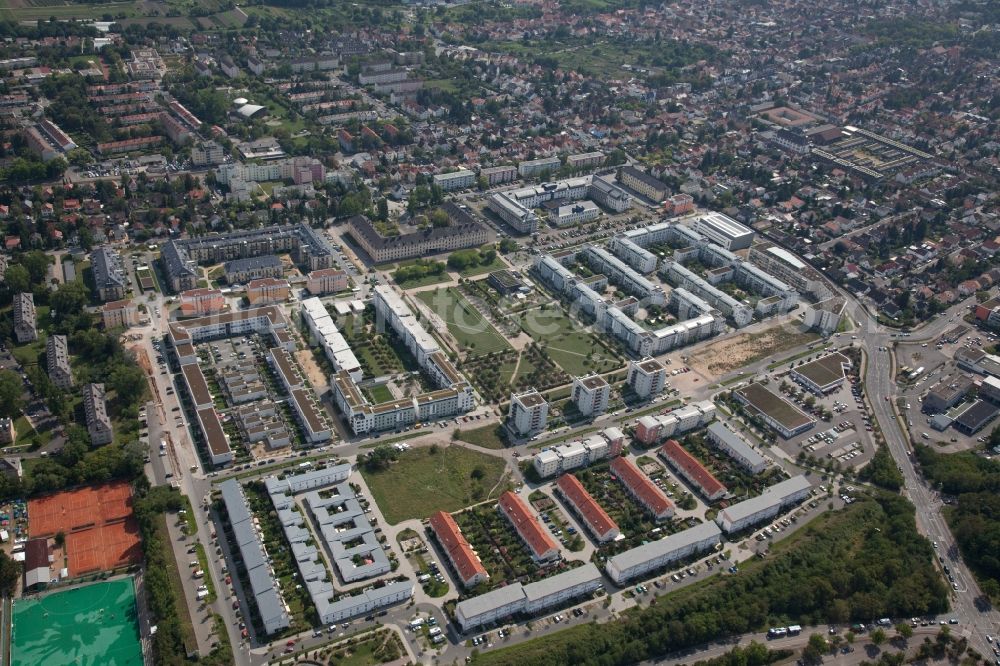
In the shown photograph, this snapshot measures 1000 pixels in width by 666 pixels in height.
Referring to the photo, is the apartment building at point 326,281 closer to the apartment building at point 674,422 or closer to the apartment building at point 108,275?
the apartment building at point 108,275

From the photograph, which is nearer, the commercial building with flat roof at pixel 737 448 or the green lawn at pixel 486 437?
the commercial building with flat roof at pixel 737 448

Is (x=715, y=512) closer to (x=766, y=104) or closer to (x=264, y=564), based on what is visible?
(x=264, y=564)

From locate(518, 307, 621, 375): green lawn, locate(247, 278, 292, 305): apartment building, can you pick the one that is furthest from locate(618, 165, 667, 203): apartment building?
locate(247, 278, 292, 305): apartment building

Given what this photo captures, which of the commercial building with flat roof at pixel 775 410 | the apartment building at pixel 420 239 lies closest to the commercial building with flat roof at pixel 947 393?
the commercial building with flat roof at pixel 775 410

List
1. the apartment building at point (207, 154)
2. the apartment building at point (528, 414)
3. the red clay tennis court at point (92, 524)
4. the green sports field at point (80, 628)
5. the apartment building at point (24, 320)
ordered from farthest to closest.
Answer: the apartment building at point (207, 154)
the apartment building at point (24, 320)
the apartment building at point (528, 414)
the red clay tennis court at point (92, 524)
the green sports field at point (80, 628)

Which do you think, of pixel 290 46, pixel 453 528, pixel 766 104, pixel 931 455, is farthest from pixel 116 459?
pixel 766 104

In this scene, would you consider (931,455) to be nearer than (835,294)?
Yes

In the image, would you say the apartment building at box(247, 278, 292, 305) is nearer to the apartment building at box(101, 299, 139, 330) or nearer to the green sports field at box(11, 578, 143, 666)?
the apartment building at box(101, 299, 139, 330)
